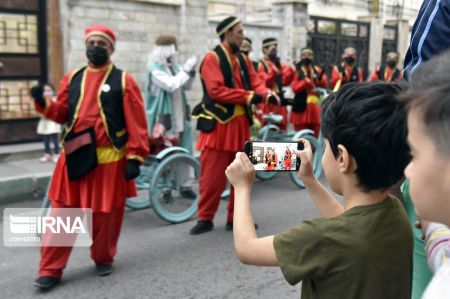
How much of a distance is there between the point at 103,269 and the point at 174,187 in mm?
1617

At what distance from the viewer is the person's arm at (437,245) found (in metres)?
1.31

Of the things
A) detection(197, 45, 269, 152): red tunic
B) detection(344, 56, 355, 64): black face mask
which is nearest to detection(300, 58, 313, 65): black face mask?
detection(344, 56, 355, 64): black face mask

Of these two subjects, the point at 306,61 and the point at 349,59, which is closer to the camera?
the point at 306,61

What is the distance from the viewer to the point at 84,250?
14.2 ft

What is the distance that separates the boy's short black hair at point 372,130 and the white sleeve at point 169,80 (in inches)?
161

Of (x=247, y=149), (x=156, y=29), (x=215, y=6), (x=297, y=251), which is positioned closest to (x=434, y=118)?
(x=297, y=251)

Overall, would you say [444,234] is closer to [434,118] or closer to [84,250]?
[434,118]

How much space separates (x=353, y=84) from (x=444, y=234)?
477 millimetres

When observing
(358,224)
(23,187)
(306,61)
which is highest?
(306,61)

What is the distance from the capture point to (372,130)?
145cm

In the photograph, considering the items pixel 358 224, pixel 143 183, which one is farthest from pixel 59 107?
pixel 358 224

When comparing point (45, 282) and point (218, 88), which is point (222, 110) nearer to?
point (218, 88)

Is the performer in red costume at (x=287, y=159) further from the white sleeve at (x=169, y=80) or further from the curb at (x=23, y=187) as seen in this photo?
the curb at (x=23, y=187)

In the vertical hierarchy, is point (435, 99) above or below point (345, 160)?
above
